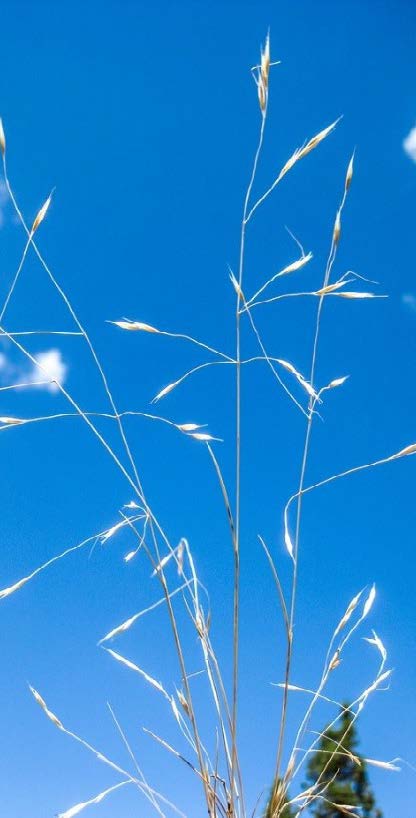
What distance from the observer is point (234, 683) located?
38.2 inches

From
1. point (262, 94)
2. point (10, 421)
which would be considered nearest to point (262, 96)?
point (262, 94)

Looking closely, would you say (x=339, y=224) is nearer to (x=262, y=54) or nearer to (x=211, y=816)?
(x=262, y=54)

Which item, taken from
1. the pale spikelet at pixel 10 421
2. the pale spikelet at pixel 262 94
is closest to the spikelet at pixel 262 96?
the pale spikelet at pixel 262 94

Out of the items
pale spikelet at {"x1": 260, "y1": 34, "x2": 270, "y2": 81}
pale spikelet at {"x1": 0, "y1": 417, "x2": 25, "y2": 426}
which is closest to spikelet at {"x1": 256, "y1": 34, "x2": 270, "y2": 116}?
pale spikelet at {"x1": 260, "y1": 34, "x2": 270, "y2": 81}

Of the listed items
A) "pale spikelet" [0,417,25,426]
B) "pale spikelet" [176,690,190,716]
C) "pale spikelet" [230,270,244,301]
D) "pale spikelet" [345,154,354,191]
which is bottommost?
"pale spikelet" [176,690,190,716]

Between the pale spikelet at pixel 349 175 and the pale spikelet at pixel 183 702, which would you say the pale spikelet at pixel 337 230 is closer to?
the pale spikelet at pixel 349 175

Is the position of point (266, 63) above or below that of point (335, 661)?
above

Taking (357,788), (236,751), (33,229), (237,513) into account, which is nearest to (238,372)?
(237,513)

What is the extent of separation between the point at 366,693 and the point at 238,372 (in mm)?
514

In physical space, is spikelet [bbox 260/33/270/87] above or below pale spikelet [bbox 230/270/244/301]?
above

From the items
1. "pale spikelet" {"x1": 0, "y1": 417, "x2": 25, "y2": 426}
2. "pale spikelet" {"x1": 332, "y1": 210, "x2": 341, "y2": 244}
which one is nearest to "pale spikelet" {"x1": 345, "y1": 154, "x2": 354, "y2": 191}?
"pale spikelet" {"x1": 332, "y1": 210, "x2": 341, "y2": 244}

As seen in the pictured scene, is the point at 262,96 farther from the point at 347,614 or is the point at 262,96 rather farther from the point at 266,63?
the point at 347,614

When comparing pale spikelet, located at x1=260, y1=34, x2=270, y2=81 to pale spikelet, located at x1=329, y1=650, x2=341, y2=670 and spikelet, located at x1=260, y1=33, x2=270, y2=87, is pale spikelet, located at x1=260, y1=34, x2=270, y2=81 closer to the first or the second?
spikelet, located at x1=260, y1=33, x2=270, y2=87

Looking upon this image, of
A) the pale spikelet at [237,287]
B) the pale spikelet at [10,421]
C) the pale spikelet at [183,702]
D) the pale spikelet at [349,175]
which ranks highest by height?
the pale spikelet at [349,175]
